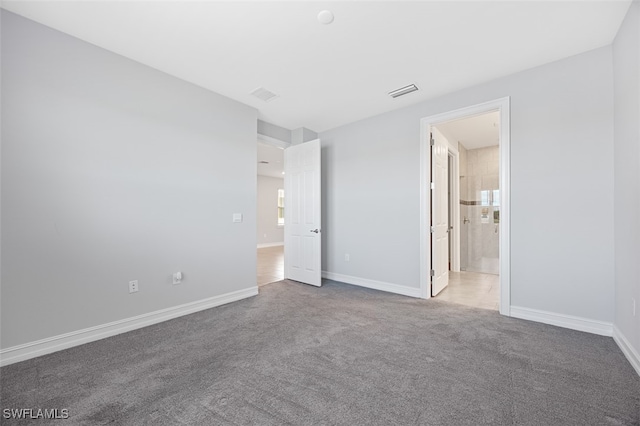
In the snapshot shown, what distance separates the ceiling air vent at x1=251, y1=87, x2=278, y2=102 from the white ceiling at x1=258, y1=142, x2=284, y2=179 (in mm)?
1628

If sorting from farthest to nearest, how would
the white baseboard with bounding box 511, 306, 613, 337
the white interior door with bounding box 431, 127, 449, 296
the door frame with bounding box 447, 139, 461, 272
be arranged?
the door frame with bounding box 447, 139, 461, 272
the white interior door with bounding box 431, 127, 449, 296
the white baseboard with bounding box 511, 306, 613, 337

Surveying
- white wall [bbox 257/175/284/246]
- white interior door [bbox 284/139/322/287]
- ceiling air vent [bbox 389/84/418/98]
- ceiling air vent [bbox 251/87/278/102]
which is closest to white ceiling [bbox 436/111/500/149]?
ceiling air vent [bbox 389/84/418/98]

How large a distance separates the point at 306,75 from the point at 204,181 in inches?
67.6

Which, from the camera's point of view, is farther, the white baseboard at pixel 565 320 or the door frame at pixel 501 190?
the door frame at pixel 501 190

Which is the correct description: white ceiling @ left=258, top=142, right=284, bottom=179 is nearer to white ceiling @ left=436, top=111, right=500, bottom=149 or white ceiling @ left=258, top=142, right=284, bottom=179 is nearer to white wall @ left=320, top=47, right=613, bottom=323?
white ceiling @ left=436, top=111, right=500, bottom=149

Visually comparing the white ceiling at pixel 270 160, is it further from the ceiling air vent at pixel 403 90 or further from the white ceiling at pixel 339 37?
the ceiling air vent at pixel 403 90

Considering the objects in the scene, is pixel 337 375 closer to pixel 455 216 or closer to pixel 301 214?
pixel 301 214

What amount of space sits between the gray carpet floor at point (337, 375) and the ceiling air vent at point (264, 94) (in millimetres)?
2697

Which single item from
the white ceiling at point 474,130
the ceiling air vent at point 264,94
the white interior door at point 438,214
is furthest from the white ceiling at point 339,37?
the white ceiling at point 474,130

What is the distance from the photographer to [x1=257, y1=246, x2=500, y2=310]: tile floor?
3.43 meters

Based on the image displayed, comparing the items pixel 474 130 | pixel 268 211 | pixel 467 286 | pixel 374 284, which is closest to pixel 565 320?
pixel 467 286

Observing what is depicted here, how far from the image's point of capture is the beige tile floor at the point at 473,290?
3387 mm

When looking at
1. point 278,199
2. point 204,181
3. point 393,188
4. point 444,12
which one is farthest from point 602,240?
point 278,199

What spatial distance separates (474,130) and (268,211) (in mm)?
7386
